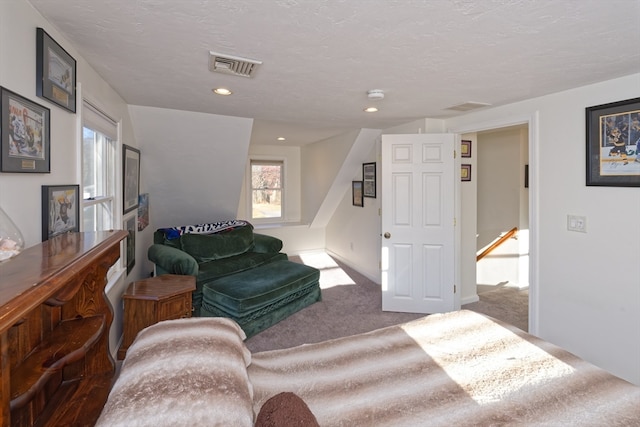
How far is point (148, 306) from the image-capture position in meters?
2.62

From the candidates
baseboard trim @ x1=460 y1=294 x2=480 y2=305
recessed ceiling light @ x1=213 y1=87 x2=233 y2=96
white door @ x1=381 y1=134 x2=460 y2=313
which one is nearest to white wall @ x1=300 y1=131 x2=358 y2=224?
white door @ x1=381 y1=134 x2=460 y2=313

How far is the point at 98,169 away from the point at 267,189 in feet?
13.7

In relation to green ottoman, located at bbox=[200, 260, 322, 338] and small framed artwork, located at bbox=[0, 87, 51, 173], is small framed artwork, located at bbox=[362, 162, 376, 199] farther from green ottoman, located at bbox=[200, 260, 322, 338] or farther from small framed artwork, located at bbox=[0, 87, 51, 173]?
small framed artwork, located at bbox=[0, 87, 51, 173]

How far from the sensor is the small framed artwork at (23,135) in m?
1.14

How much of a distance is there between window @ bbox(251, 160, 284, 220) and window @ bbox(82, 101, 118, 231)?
3.78m

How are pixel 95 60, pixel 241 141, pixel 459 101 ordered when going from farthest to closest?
1. pixel 241 141
2. pixel 459 101
3. pixel 95 60

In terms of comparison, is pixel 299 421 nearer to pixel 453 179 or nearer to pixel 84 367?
pixel 84 367

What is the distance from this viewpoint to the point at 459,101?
2910 mm

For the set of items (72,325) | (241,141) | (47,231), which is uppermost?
(241,141)

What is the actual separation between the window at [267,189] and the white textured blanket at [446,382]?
5054 mm

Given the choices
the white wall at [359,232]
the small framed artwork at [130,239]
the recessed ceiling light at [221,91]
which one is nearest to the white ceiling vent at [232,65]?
the recessed ceiling light at [221,91]

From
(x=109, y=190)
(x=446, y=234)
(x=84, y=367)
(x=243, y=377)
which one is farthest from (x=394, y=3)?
(x=446, y=234)

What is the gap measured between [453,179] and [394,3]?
260 centimetres

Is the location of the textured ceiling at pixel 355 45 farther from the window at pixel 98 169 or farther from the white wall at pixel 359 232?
the white wall at pixel 359 232
